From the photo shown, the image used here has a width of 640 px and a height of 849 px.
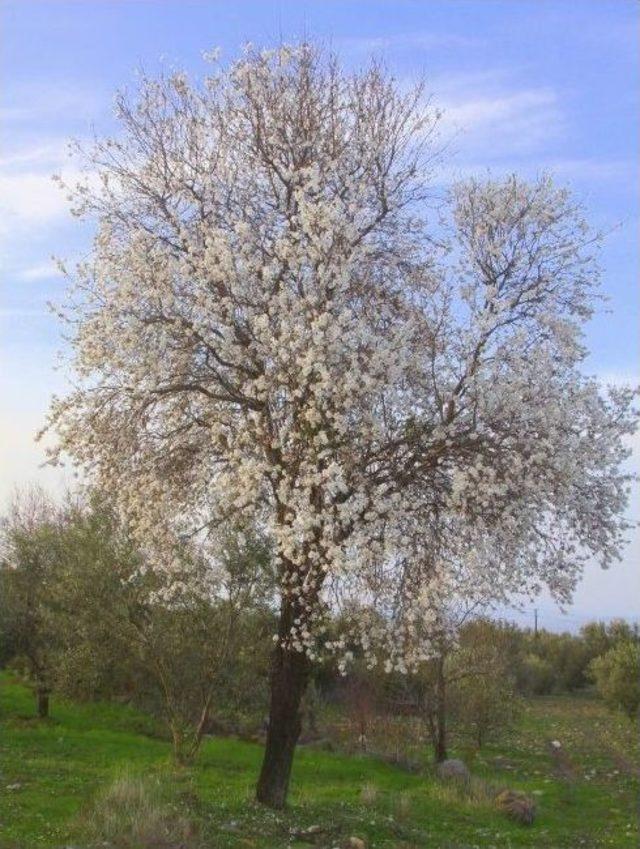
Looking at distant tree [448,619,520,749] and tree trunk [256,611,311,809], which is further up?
distant tree [448,619,520,749]

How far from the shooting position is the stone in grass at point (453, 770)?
29828 mm

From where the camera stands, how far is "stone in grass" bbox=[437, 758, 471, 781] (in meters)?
29.8

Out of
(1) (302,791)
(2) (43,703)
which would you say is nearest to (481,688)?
(1) (302,791)

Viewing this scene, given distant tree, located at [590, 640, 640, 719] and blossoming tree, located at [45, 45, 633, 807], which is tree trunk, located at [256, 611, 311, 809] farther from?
distant tree, located at [590, 640, 640, 719]

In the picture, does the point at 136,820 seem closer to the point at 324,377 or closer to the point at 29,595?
the point at 324,377

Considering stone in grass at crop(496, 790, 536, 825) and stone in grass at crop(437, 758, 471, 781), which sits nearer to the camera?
stone in grass at crop(496, 790, 536, 825)

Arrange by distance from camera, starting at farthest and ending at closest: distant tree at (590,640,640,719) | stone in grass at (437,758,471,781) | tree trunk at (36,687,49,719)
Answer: distant tree at (590,640,640,719)
tree trunk at (36,687,49,719)
stone in grass at (437,758,471,781)

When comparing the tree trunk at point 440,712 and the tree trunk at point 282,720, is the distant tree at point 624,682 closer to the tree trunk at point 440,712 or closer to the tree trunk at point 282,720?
the tree trunk at point 440,712

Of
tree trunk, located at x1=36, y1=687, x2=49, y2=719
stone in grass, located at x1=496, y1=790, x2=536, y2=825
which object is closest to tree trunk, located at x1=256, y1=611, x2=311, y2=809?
stone in grass, located at x1=496, y1=790, x2=536, y2=825

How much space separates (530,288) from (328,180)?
399cm

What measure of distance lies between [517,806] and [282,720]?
8.29 meters

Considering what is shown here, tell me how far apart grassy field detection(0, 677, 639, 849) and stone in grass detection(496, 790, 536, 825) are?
0.28 metres

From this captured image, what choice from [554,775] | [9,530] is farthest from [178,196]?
[9,530]

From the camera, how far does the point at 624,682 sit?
50.3 metres
